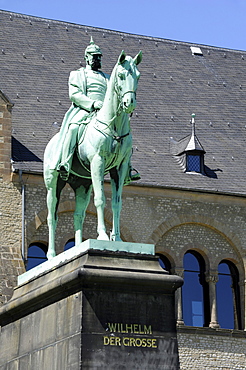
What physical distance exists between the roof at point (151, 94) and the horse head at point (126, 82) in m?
15.0

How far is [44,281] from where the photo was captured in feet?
50.5

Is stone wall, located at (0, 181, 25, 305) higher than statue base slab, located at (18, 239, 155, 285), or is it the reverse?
stone wall, located at (0, 181, 25, 305)

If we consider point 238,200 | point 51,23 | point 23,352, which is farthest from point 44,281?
point 51,23

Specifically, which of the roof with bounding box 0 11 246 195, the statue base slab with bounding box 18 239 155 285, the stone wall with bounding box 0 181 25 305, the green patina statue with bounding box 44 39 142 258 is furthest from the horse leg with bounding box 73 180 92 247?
the roof with bounding box 0 11 246 195

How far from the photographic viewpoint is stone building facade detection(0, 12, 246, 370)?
3022 cm

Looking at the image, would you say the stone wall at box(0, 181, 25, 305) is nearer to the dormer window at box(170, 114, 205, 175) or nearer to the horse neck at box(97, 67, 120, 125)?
the dormer window at box(170, 114, 205, 175)

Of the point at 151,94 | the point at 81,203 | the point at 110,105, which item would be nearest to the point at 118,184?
the point at 81,203

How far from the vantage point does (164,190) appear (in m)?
32.0

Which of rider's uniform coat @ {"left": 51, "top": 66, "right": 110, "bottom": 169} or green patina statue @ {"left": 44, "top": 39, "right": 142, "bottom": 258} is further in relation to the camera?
rider's uniform coat @ {"left": 51, "top": 66, "right": 110, "bottom": 169}

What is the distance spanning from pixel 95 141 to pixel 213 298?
55.9 ft

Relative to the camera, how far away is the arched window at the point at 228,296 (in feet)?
106

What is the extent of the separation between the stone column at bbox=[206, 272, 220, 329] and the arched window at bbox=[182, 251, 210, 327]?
9.1 inches

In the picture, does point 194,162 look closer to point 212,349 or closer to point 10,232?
point 212,349

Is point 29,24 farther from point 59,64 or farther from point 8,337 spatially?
point 8,337
